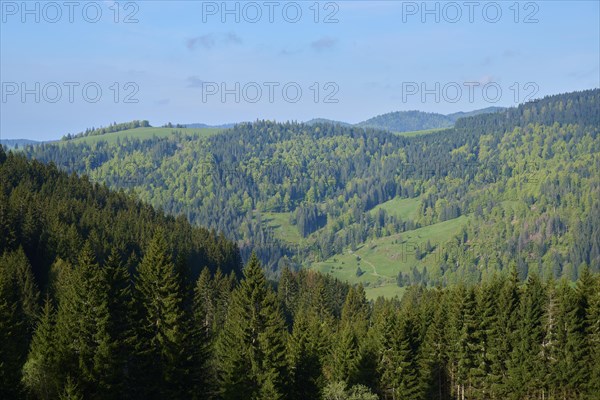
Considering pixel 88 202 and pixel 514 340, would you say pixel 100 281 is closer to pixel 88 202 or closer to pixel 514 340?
pixel 514 340

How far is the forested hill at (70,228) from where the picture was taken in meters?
119

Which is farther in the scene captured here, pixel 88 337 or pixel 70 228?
pixel 70 228

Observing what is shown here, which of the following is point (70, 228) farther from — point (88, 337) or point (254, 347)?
point (88, 337)

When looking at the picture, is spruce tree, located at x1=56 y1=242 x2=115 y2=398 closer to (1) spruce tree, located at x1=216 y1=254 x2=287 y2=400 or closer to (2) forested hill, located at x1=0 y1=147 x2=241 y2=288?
(2) forested hill, located at x1=0 y1=147 x2=241 y2=288

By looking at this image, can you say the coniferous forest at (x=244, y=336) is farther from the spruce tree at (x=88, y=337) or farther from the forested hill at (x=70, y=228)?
the forested hill at (x=70, y=228)

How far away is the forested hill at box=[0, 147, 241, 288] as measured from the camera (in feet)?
391

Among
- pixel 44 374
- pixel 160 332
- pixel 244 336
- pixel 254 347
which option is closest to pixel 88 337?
pixel 44 374

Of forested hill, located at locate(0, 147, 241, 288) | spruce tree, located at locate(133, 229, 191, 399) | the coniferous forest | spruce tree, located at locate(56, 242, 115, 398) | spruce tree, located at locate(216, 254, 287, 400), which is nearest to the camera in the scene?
spruce tree, located at locate(56, 242, 115, 398)

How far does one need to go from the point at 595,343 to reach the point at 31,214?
9524cm

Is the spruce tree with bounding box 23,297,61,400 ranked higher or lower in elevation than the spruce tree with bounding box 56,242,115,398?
lower

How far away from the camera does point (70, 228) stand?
12425 centimetres

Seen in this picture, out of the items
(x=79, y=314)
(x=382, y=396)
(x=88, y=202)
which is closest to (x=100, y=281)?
(x=79, y=314)

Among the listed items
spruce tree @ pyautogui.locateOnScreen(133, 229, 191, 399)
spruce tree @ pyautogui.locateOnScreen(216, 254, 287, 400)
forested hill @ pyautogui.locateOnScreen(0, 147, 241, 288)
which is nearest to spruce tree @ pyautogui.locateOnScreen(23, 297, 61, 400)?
spruce tree @ pyautogui.locateOnScreen(133, 229, 191, 399)

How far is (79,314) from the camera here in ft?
169
